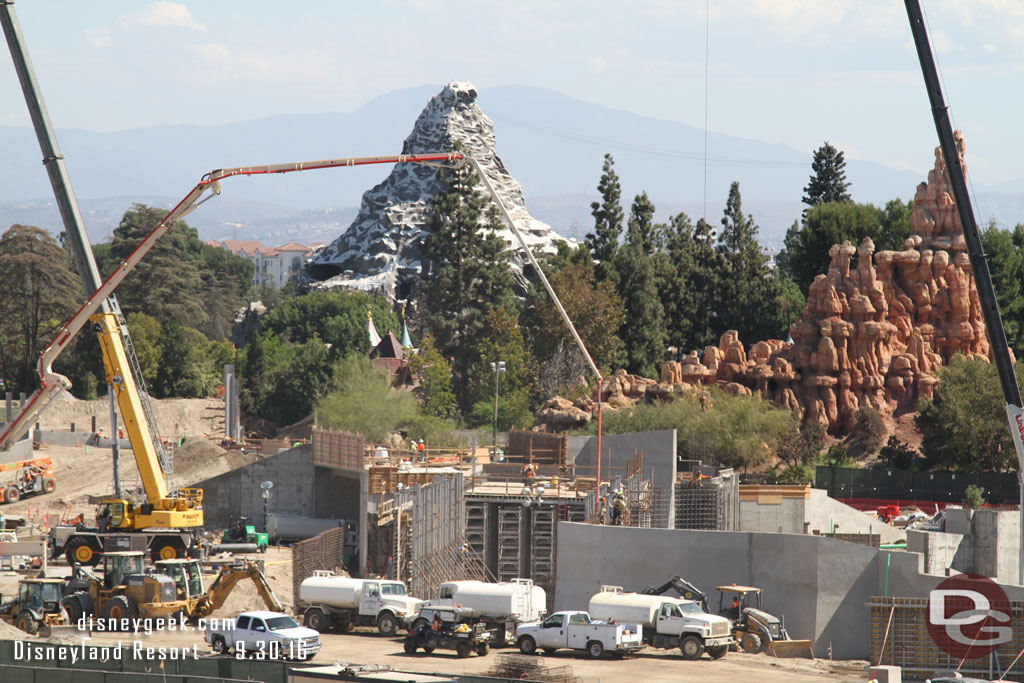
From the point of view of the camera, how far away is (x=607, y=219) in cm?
10244

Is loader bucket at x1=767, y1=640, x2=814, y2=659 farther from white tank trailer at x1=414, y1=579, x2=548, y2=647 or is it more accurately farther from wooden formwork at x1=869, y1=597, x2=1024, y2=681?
white tank trailer at x1=414, y1=579, x2=548, y2=647

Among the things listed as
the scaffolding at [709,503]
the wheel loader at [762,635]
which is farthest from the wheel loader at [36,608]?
the scaffolding at [709,503]

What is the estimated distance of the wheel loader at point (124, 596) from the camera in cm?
3653

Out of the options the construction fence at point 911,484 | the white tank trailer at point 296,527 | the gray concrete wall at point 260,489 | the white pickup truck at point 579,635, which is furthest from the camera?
the gray concrete wall at point 260,489

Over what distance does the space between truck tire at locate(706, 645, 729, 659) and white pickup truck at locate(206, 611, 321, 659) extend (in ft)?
36.2

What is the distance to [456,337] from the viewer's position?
9862cm

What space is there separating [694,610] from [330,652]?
34.1 ft

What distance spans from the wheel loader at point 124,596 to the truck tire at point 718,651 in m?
15.5

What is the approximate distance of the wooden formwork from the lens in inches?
1371

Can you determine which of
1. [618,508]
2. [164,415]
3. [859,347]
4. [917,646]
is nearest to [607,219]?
[859,347]

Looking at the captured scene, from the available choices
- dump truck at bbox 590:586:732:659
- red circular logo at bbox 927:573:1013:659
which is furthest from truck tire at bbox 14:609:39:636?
red circular logo at bbox 927:573:1013:659

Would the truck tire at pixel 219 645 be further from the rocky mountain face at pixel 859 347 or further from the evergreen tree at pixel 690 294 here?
the evergreen tree at pixel 690 294

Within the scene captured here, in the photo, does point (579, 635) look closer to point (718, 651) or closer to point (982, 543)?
point (718, 651)

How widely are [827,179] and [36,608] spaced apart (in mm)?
104431
